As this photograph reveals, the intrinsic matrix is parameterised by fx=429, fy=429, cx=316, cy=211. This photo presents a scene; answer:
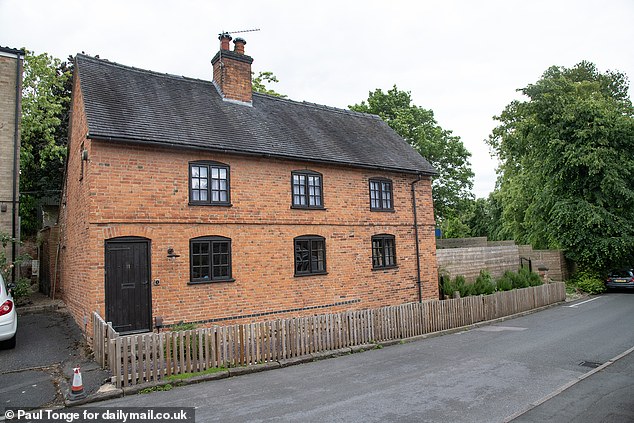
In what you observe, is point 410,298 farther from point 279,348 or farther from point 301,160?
point 279,348

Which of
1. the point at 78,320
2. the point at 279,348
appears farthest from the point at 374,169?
the point at 78,320

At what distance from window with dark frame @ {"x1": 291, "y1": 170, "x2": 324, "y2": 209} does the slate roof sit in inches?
24.9

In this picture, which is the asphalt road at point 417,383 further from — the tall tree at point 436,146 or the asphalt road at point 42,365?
the tall tree at point 436,146

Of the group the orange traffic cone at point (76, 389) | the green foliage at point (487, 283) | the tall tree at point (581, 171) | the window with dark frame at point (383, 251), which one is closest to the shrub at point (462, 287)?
the green foliage at point (487, 283)

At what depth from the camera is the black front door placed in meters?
10.9

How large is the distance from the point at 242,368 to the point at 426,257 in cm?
1067

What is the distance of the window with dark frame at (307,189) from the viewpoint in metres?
14.6

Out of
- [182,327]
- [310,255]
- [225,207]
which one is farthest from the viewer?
[310,255]

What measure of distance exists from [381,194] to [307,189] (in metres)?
3.45

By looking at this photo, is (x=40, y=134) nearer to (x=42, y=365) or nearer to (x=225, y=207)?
(x=225, y=207)

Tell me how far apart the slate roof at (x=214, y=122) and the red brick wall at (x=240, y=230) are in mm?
404

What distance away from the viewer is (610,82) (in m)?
35.4

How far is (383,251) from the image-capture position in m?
16.4

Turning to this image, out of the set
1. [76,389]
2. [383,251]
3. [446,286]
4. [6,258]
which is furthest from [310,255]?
[6,258]
